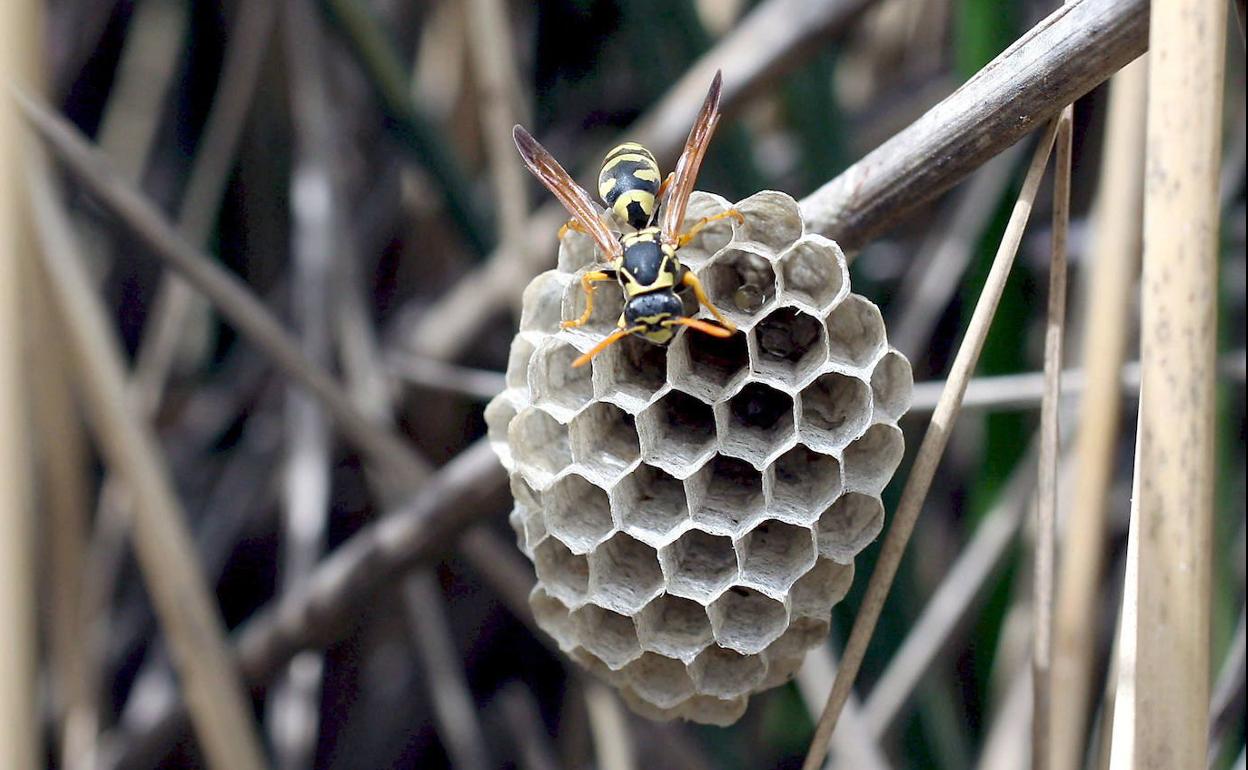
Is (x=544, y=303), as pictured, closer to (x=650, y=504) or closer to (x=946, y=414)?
(x=650, y=504)

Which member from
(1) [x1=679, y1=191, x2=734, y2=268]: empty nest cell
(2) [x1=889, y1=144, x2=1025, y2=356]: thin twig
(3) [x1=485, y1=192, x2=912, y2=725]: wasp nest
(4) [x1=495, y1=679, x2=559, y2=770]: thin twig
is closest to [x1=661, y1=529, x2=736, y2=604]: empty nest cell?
(3) [x1=485, y1=192, x2=912, y2=725]: wasp nest

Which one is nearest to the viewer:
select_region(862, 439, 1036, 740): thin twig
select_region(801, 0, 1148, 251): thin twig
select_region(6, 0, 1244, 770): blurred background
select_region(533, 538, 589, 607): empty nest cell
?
select_region(801, 0, 1148, 251): thin twig

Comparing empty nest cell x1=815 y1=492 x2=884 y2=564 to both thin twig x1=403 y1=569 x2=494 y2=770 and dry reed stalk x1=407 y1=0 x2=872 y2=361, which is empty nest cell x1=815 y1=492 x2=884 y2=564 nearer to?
dry reed stalk x1=407 y1=0 x2=872 y2=361

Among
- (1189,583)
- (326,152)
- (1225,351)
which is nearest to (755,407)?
(1189,583)

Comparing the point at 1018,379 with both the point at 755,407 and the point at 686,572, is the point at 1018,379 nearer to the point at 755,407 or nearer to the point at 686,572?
the point at 755,407

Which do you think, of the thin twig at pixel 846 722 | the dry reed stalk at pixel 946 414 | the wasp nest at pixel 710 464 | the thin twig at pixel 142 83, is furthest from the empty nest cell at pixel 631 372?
the thin twig at pixel 142 83

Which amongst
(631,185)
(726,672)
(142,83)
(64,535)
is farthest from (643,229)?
(142,83)
